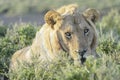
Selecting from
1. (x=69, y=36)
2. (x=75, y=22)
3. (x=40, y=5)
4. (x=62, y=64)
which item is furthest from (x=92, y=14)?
(x=40, y=5)

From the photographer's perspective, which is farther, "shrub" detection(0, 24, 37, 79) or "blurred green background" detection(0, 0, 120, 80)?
"shrub" detection(0, 24, 37, 79)

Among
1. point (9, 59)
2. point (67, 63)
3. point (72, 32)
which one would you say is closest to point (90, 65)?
point (67, 63)

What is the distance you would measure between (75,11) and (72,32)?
44 centimetres

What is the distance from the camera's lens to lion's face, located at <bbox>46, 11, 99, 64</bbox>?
863 centimetres

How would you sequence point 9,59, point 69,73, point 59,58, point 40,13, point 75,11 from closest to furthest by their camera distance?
point 69,73 < point 59,58 < point 75,11 < point 9,59 < point 40,13

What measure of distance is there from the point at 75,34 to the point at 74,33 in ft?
0.07

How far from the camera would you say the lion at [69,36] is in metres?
8.68

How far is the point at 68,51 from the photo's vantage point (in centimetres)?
889

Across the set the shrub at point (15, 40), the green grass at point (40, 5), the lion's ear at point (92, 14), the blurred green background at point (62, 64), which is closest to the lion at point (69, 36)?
the lion's ear at point (92, 14)

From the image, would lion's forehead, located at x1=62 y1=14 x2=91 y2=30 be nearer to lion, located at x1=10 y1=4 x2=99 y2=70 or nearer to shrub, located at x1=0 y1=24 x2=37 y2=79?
lion, located at x1=10 y1=4 x2=99 y2=70

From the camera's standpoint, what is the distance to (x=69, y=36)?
29.0 feet

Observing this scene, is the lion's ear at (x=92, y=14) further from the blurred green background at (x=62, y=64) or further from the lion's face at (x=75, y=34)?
the blurred green background at (x=62, y=64)

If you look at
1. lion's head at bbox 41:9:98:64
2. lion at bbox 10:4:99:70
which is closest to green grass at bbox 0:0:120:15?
lion at bbox 10:4:99:70

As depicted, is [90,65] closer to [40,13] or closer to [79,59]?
[79,59]
